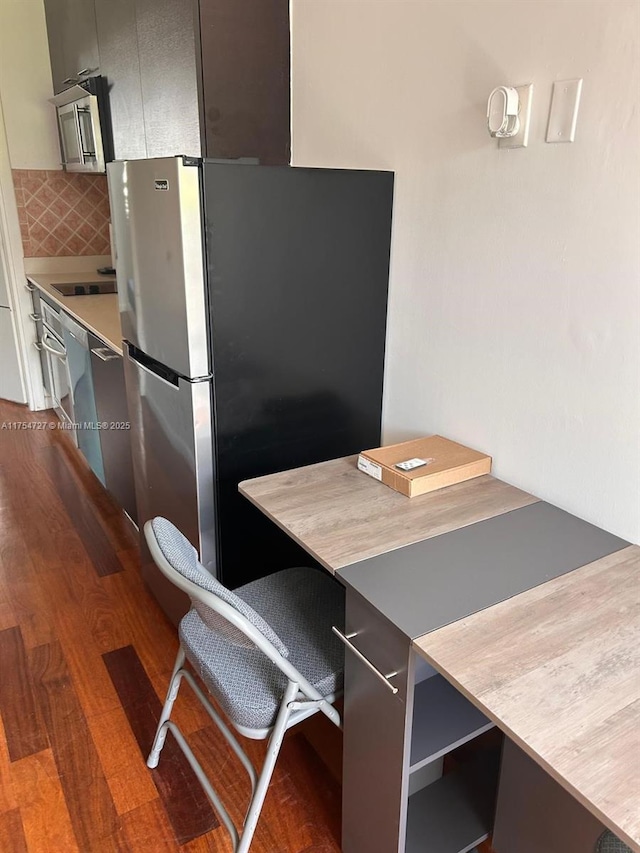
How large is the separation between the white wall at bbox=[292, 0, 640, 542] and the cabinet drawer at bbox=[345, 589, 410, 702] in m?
0.59

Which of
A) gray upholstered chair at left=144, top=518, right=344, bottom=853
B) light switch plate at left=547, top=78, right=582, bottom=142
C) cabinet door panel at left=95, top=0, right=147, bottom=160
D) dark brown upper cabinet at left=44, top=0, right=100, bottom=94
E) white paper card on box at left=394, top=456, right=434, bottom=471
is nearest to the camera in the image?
gray upholstered chair at left=144, top=518, right=344, bottom=853

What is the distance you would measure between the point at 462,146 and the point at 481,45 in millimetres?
210

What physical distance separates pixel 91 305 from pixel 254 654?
2229mm

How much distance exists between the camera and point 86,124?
2.89 metres

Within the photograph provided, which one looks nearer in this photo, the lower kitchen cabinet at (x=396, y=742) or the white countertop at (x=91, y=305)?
the lower kitchen cabinet at (x=396, y=742)

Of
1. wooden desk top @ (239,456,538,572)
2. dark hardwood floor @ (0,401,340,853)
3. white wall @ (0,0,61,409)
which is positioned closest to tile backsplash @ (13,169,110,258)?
white wall @ (0,0,61,409)

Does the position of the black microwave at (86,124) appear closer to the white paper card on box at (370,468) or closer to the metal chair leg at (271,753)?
the white paper card on box at (370,468)

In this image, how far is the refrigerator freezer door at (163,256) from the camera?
147 cm

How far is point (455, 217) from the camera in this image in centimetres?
157

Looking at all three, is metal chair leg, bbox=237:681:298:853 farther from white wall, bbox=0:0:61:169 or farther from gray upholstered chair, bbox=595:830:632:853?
white wall, bbox=0:0:61:169

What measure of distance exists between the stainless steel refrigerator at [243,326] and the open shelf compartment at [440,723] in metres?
0.77

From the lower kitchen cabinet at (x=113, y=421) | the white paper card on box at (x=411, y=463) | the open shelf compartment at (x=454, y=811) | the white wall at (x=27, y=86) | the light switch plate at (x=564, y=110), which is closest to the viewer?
the light switch plate at (x=564, y=110)

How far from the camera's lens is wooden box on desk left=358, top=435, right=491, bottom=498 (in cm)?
146

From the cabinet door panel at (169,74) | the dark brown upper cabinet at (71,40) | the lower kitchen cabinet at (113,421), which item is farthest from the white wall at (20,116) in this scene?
the cabinet door panel at (169,74)
